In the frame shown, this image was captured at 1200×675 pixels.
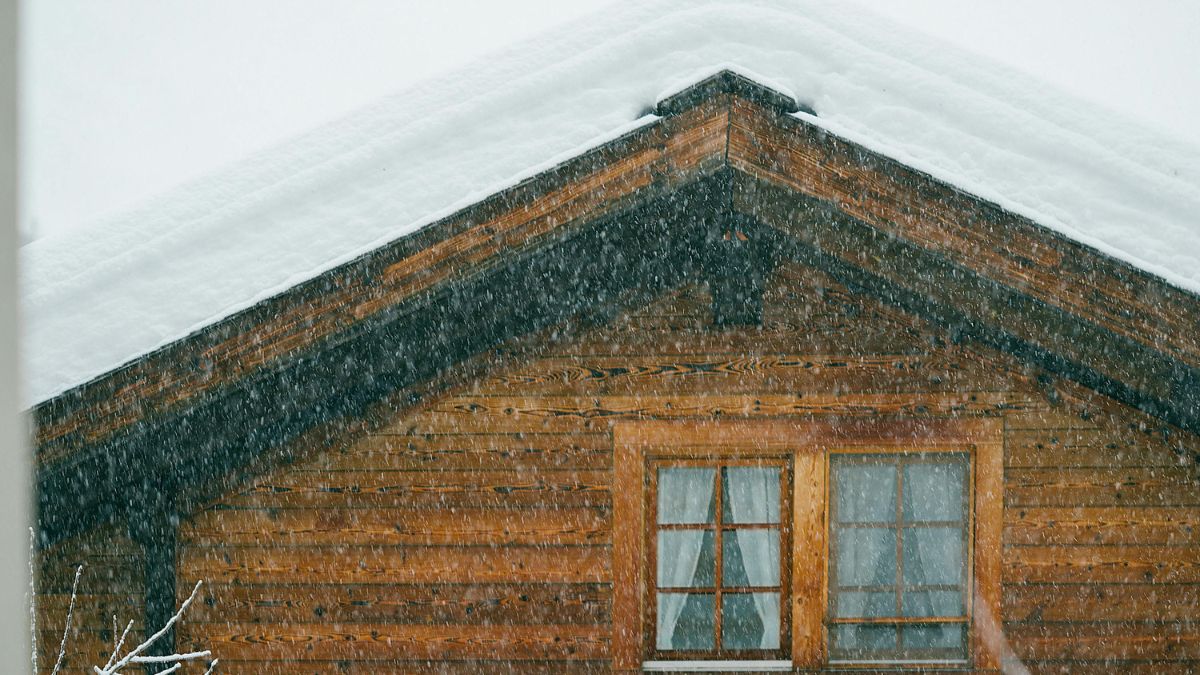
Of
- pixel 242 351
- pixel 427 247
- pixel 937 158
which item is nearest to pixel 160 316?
pixel 242 351

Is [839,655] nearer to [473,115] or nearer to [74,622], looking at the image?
[473,115]

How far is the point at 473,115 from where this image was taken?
4.12 metres

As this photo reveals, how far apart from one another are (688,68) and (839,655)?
2.98m

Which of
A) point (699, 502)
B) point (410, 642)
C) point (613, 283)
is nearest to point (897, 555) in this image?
point (699, 502)

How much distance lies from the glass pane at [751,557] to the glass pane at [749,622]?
8cm

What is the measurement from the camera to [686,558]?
4633mm

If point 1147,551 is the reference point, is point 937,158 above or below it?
above

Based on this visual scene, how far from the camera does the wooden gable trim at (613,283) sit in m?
3.62

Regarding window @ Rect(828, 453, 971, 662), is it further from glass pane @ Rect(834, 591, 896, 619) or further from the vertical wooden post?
the vertical wooden post

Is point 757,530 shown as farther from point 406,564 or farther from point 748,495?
point 406,564

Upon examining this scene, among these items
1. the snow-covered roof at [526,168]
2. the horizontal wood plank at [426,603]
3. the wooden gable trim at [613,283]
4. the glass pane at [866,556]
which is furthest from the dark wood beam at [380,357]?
the glass pane at [866,556]

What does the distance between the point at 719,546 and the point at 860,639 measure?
86 cm

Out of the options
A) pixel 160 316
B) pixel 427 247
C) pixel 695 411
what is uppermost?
pixel 427 247

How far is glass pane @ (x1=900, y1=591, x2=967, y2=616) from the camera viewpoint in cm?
466
